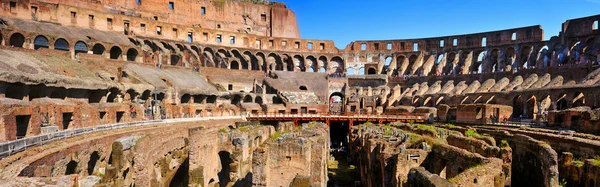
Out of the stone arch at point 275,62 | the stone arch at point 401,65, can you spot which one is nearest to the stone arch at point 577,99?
the stone arch at point 401,65

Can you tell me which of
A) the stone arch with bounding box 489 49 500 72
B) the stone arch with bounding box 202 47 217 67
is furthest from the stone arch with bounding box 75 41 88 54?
the stone arch with bounding box 489 49 500 72

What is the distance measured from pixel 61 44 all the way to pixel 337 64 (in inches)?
1426

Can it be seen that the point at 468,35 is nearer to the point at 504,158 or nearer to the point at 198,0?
the point at 198,0

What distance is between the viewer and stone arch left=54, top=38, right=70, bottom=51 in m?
34.9

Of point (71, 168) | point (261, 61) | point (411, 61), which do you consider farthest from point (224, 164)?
point (411, 61)

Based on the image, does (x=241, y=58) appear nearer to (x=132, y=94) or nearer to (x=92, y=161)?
(x=132, y=94)

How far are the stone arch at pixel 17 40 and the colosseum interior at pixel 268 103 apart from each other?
0.14 meters

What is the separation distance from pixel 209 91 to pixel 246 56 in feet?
59.5

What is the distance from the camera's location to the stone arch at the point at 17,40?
32.2m

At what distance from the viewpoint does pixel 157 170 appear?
42.8 feet

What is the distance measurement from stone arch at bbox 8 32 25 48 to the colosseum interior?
0.14m

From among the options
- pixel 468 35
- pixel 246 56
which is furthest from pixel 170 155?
pixel 468 35

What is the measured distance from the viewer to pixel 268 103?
39.8m

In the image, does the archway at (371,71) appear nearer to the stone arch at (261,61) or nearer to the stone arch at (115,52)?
the stone arch at (261,61)
